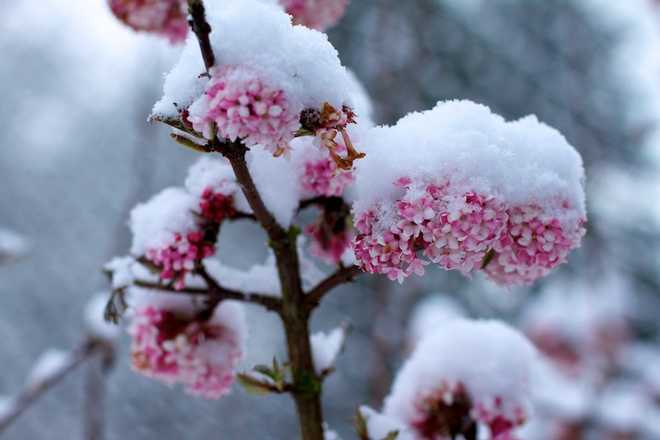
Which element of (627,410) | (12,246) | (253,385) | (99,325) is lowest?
(253,385)

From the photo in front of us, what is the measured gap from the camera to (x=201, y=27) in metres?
0.67

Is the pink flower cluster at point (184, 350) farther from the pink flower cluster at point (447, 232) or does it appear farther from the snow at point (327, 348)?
the pink flower cluster at point (447, 232)

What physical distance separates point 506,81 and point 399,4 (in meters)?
5.97

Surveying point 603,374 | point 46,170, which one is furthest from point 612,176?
point 46,170

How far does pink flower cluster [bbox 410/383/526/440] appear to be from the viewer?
1.15 metres

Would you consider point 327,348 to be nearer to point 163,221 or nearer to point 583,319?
point 163,221

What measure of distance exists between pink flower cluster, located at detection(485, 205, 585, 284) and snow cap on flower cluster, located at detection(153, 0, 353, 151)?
24 centimetres

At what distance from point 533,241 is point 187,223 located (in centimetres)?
46

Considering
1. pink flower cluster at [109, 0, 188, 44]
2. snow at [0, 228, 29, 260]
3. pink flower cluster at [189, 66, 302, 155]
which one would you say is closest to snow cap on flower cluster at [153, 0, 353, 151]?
pink flower cluster at [189, 66, 302, 155]

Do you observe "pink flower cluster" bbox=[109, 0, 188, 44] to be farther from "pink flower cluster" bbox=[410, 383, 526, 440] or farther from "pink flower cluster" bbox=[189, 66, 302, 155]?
"pink flower cluster" bbox=[410, 383, 526, 440]

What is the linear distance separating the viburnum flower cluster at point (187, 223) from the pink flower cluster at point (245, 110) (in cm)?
28

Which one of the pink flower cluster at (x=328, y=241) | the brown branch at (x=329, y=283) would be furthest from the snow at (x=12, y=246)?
the brown branch at (x=329, y=283)

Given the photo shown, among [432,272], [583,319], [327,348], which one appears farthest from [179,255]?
[432,272]

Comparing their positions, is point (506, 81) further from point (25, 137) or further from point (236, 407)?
point (25, 137)
